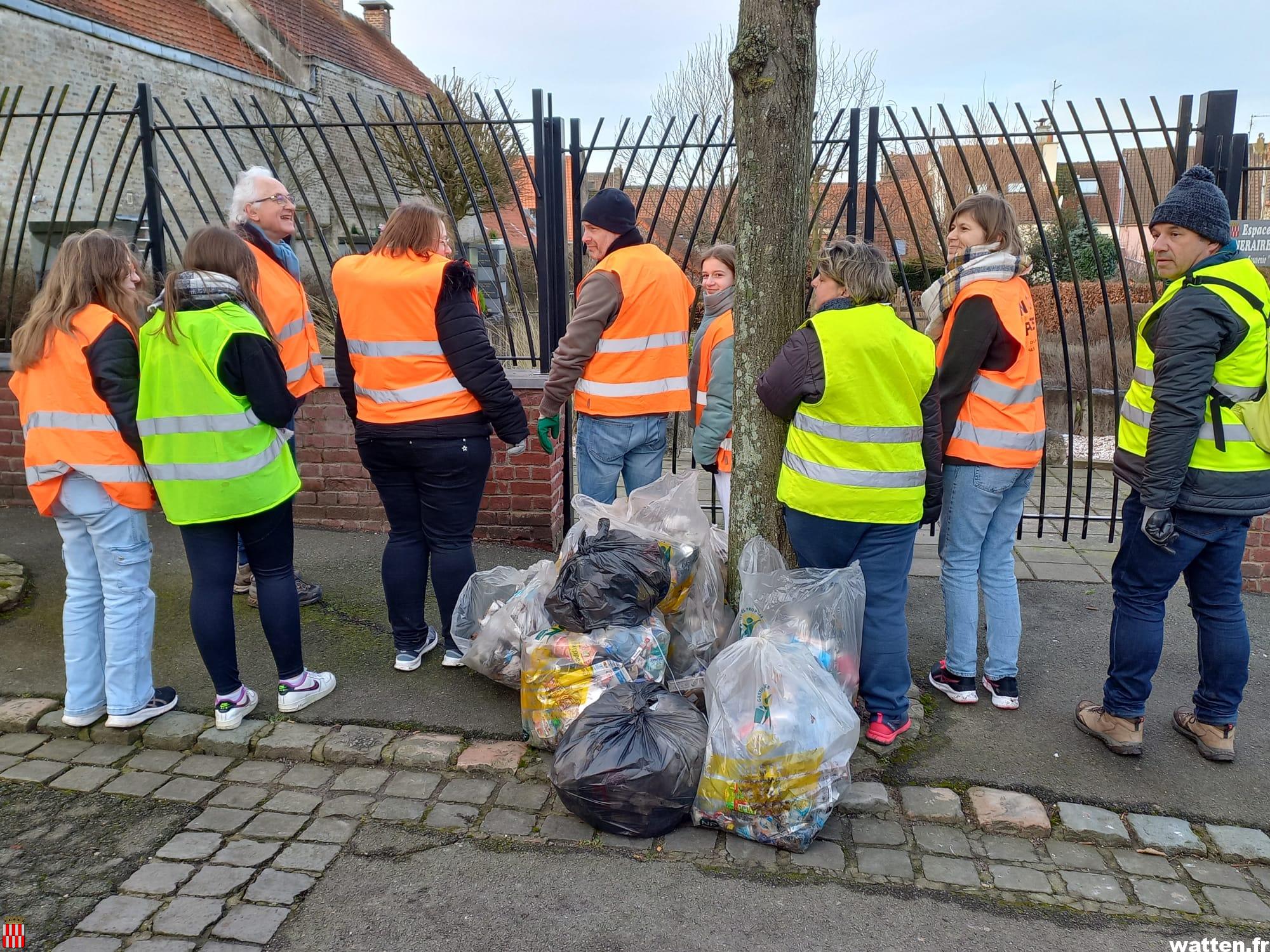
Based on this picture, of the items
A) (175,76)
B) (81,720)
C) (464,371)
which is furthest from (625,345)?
(175,76)

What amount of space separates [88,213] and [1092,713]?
56.9 ft

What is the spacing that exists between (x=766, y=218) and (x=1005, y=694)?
6.53 feet

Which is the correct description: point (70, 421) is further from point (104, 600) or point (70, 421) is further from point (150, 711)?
point (150, 711)

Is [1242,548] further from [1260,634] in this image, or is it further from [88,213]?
[88,213]

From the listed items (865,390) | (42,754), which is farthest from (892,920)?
(42,754)

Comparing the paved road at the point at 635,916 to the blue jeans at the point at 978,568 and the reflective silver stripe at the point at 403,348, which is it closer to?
the blue jeans at the point at 978,568

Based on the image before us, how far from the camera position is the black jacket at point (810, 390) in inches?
113

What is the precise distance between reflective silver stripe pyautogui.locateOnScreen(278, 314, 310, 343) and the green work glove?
3.50ft

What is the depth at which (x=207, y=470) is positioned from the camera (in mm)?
3033

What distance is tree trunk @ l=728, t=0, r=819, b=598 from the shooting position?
307 cm

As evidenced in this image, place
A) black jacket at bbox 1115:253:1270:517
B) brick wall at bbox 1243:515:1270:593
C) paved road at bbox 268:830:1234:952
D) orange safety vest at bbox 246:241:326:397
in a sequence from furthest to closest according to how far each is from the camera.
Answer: brick wall at bbox 1243:515:1270:593 → orange safety vest at bbox 246:241:326:397 → black jacket at bbox 1115:253:1270:517 → paved road at bbox 268:830:1234:952

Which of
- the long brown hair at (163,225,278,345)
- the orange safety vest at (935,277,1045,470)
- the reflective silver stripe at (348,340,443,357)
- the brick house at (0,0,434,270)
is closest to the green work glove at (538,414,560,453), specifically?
the reflective silver stripe at (348,340,443,357)

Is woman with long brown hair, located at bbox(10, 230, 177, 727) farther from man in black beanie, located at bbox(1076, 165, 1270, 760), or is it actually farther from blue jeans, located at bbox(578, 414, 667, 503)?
man in black beanie, located at bbox(1076, 165, 1270, 760)

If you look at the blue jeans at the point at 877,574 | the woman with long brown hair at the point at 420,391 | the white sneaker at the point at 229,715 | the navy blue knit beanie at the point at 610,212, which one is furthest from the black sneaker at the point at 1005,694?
the white sneaker at the point at 229,715
